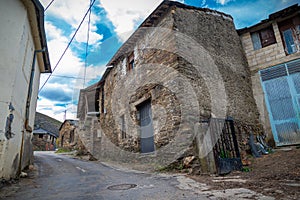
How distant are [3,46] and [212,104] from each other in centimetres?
550

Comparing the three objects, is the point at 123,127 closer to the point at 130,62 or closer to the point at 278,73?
the point at 130,62

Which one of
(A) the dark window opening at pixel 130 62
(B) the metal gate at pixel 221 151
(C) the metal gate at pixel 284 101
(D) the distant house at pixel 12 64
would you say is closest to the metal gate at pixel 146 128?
(A) the dark window opening at pixel 130 62

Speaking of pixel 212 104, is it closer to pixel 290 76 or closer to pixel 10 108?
pixel 290 76

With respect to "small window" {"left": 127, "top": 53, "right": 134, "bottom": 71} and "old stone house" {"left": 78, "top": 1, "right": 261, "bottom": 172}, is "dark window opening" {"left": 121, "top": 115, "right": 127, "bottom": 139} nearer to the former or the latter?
"old stone house" {"left": 78, "top": 1, "right": 261, "bottom": 172}

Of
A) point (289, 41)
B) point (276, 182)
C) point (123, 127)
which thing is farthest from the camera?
point (123, 127)

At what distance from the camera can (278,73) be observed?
7320 mm

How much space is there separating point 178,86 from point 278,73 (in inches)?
180

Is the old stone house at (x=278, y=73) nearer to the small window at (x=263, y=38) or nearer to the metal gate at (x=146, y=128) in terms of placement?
the small window at (x=263, y=38)

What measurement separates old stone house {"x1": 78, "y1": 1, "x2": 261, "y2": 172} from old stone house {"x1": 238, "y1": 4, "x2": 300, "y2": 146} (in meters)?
0.41

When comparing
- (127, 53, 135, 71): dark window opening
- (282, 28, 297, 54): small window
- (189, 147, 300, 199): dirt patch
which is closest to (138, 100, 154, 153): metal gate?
(127, 53, 135, 71): dark window opening

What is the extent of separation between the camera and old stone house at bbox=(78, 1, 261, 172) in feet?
17.6

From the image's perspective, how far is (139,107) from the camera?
7781 mm

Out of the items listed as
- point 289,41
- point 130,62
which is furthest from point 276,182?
point 130,62

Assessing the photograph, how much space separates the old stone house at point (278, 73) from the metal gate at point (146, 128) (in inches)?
178
